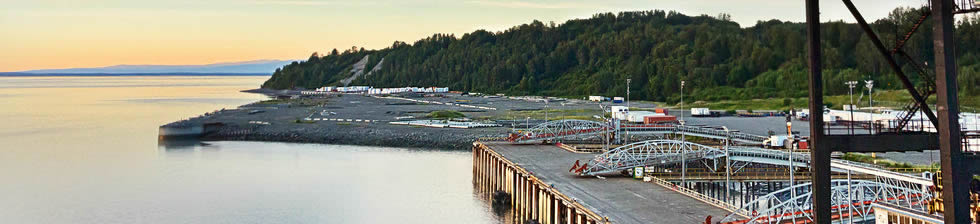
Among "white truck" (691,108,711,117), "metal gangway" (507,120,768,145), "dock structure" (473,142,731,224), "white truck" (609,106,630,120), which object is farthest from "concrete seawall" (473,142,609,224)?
"white truck" (691,108,711,117)

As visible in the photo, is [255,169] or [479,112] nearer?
[255,169]

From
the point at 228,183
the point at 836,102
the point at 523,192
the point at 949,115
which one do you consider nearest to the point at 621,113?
the point at 836,102

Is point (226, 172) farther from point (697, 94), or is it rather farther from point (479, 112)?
point (697, 94)

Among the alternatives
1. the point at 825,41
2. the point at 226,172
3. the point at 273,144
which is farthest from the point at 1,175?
the point at 825,41

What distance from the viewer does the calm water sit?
56469 mm

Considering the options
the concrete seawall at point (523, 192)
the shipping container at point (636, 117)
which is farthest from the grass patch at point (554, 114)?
the concrete seawall at point (523, 192)

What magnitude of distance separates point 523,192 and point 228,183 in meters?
28.5

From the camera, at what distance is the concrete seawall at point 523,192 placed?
41.4 metres

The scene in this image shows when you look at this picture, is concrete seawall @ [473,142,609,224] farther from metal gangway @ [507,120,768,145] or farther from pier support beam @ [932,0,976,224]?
pier support beam @ [932,0,976,224]

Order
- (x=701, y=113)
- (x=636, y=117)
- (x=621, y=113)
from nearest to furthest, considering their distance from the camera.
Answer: (x=636, y=117), (x=621, y=113), (x=701, y=113)

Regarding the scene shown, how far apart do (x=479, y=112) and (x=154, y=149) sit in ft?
224

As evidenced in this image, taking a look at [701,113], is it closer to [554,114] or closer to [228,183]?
[554,114]

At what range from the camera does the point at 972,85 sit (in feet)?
411

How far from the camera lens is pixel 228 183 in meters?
71.4
